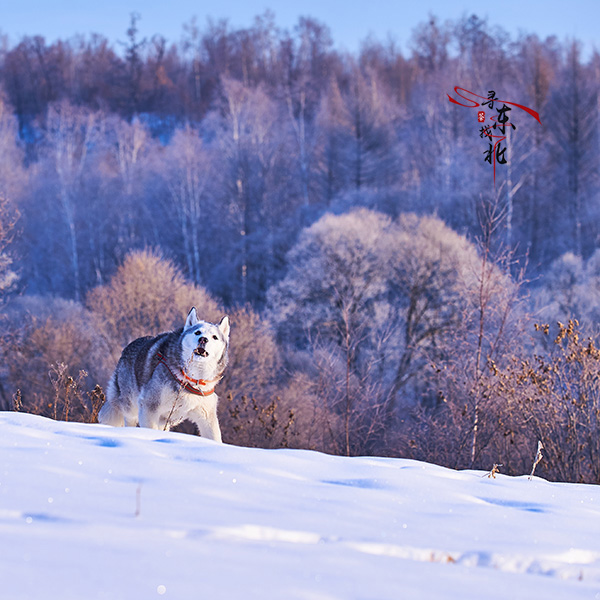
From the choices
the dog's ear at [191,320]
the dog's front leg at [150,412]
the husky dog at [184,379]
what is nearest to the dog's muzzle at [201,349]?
the husky dog at [184,379]

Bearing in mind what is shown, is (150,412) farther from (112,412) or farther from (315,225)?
(315,225)

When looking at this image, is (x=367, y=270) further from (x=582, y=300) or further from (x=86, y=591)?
(x=86, y=591)

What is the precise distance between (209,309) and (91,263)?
2142 centimetres

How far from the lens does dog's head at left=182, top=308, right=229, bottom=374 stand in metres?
6.37

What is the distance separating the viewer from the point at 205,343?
638 centimetres

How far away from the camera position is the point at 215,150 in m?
50.9

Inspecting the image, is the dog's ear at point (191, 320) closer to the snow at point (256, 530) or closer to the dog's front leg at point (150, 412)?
the dog's front leg at point (150, 412)

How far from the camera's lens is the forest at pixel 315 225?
18.4m

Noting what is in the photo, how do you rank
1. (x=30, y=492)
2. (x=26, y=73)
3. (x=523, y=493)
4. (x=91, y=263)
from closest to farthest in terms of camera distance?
(x=30, y=492) → (x=523, y=493) → (x=91, y=263) → (x=26, y=73)

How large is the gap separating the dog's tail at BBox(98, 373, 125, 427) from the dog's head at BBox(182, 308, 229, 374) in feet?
3.83

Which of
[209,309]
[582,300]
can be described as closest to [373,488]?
[209,309]

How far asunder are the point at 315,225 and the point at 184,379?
31.7 metres

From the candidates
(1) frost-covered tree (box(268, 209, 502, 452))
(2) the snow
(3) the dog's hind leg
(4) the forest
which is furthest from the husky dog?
(1) frost-covered tree (box(268, 209, 502, 452))

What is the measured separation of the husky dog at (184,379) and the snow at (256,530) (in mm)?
2692
